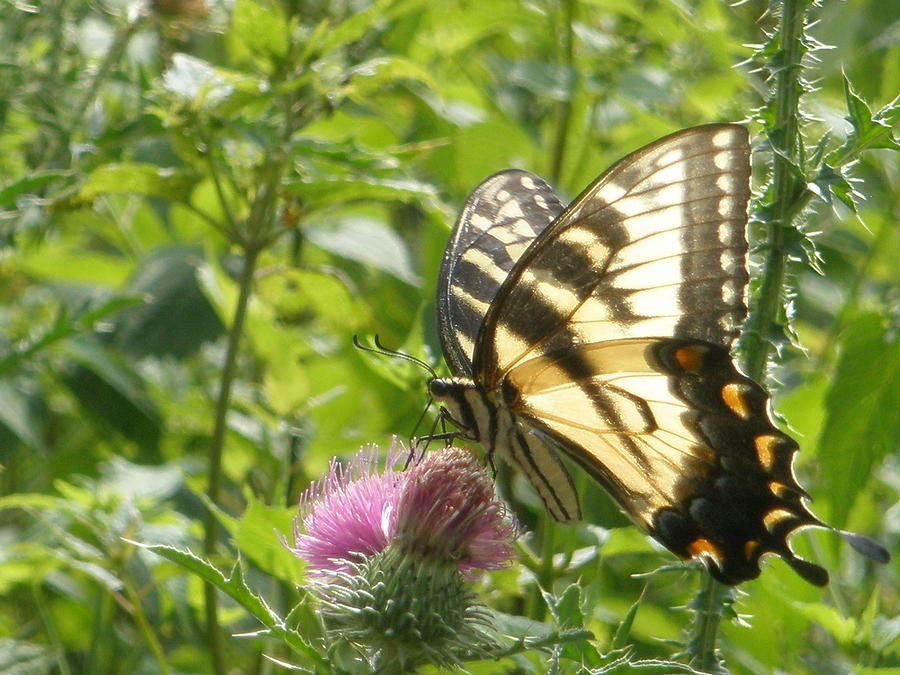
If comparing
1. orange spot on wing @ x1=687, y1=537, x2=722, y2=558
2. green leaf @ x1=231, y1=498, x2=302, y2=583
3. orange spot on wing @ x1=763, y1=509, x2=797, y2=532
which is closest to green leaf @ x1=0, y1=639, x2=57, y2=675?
green leaf @ x1=231, y1=498, x2=302, y2=583

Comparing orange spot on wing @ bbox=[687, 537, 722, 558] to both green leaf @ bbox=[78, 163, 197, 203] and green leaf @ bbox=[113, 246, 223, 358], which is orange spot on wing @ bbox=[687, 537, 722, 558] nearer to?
green leaf @ bbox=[78, 163, 197, 203]

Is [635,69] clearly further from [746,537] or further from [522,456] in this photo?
[746,537]

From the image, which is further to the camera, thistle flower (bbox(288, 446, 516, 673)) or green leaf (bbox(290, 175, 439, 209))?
green leaf (bbox(290, 175, 439, 209))

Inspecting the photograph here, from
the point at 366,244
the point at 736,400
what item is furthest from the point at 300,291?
the point at 736,400

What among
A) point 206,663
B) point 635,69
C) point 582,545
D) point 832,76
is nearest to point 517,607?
point 582,545

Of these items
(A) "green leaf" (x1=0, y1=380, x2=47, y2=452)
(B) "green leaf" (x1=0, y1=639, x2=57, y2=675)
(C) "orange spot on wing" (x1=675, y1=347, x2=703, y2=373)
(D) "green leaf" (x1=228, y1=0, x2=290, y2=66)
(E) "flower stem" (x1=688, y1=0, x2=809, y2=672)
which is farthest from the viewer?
(A) "green leaf" (x1=0, y1=380, x2=47, y2=452)

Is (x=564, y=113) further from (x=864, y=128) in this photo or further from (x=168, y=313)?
(x=864, y=128)
